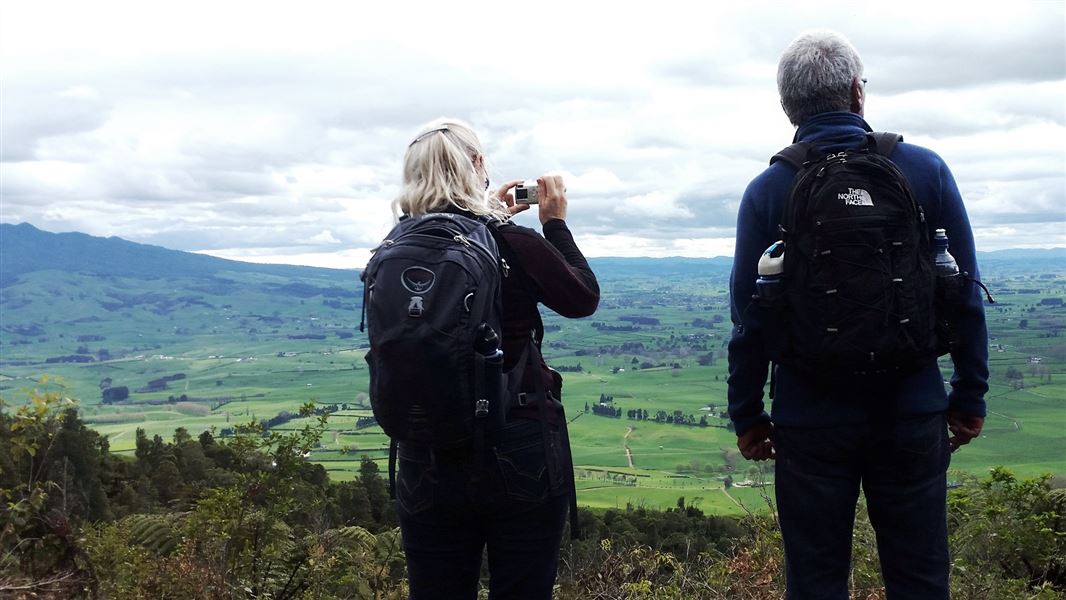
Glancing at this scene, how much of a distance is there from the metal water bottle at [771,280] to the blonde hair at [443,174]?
88cm

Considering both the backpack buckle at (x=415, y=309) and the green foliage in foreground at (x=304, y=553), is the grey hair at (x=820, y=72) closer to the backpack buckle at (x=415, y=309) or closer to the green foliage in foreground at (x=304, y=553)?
the backpack buckle at (x=415, y=309)

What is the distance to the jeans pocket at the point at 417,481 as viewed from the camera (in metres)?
2.86

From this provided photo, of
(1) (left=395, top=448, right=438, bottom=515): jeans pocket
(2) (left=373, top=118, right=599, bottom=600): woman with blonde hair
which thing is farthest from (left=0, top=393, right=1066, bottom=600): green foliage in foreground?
(1) (left=395, top=448, right=438, bottom=515): jeans pocket

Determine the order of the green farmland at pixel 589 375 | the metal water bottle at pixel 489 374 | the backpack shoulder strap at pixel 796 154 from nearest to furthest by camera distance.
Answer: the metal water bottle at pixel 489 374 < the backpack shoulder strap at pixel 796 154 < the green farmland at pixel 589 375

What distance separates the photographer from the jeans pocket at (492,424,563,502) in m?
2.78

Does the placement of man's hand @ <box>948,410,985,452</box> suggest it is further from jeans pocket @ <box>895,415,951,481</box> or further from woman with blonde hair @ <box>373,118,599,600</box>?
woman with blonde hair @ <box>373,118,599,600</box>

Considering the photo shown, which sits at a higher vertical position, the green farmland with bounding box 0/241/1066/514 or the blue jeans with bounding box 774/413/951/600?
the blue jeans with bounding box 774/413/951/600

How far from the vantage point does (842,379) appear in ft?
8.78

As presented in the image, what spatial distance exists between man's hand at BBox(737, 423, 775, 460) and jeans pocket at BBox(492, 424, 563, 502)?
2.15 ft

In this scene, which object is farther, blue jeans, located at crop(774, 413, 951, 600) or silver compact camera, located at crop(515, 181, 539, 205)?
silver compact camera, located at crop(515, 181, 539, 205)

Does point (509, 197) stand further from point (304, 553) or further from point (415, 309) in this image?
point (304, 553)

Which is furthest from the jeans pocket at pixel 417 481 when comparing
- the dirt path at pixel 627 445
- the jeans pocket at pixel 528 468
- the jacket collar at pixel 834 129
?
the dirt path at pixel 627 445

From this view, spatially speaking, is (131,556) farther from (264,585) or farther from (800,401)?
(800,401)

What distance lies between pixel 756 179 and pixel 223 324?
493 feet
